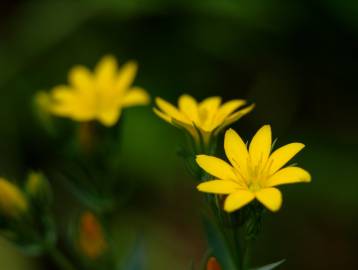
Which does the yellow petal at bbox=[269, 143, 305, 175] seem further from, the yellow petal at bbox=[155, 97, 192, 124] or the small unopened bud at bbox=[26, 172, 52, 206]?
the small unopened bud at bbox=[26, 172, 52, 206]

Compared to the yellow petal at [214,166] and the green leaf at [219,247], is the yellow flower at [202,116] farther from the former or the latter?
the green leaf at [219,247]

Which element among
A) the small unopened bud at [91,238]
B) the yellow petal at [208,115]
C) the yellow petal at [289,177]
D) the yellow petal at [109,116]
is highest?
the yellow petal at [109,116]

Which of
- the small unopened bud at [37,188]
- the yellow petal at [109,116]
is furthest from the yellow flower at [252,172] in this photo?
the small unopened bud at [37,188]

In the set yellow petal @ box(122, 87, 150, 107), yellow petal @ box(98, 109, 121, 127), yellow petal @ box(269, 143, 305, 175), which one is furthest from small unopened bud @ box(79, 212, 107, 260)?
yellow petal @ box(269, 143, 305, 175)

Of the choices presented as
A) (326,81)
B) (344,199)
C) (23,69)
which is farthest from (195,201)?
(23,69)

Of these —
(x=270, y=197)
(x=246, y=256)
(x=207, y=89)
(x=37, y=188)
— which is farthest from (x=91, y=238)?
(x=207, y=89)

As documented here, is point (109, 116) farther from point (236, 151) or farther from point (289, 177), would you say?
point (289, 177)

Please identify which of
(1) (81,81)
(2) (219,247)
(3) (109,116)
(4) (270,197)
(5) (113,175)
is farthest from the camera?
(1) (81,81)
